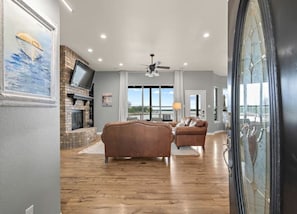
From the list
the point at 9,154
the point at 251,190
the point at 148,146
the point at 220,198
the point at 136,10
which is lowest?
the point at 220,198

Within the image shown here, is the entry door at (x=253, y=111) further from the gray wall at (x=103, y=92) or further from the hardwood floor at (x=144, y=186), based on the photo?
the gray wall at (x=103, y=92)

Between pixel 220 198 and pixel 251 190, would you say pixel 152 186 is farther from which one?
pixel 251 190

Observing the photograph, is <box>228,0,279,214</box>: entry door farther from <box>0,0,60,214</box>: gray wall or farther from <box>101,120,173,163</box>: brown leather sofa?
<box>101,120,173,163</box>: brown leather sofa

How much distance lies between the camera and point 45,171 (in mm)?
1917

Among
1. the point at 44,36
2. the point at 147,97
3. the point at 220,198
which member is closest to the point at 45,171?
the point at 44,36

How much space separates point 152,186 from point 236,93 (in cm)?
238

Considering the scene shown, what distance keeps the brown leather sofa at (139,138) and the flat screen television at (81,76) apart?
3.26m

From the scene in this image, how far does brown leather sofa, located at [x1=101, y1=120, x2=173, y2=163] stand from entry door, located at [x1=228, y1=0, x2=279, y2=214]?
3.29 metres

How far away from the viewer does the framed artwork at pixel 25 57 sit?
56.6 inches

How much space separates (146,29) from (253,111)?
4.39m

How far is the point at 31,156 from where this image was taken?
1.71m

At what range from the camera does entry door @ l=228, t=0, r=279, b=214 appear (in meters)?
0.82

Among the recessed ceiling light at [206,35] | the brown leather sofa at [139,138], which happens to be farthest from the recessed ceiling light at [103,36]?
the recessed ceiling light at [206,35]

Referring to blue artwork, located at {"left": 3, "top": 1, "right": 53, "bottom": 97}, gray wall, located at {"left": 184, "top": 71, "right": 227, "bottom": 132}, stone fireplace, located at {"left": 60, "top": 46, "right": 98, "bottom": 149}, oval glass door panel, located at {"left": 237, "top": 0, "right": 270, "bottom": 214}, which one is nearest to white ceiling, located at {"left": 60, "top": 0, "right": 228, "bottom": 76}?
stone fireplace, located at {"left": 60, "top": 46, "right": 98, "bottom": 149}
